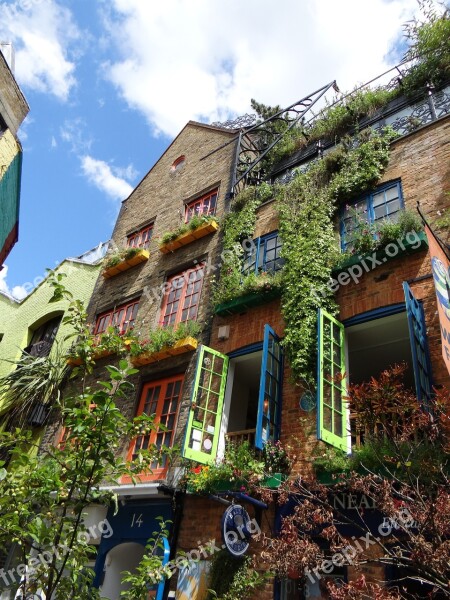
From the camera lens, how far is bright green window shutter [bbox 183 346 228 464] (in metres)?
8.43

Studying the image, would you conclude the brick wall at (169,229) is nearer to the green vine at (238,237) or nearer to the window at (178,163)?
the window at (178,163)

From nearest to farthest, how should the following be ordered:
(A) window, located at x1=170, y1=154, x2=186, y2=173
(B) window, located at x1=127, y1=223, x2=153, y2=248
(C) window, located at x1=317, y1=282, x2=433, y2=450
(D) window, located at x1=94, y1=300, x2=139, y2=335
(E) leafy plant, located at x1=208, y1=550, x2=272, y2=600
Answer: (C) window, located at x1=317, y1=282, x2=433, y2=450 < (E) leafy plant, located at x1=208, y1=550, x2=272, y2=600 < (D) window, located at x1=94, y1=300, x2=139, y2=335 < (B) window, located at x1=127, y1=223, x2=153, y2=248 < (A) window, located at x1=170, y1=154, x2=186, y2=173

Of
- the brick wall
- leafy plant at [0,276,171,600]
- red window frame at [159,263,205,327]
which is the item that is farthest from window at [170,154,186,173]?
leafy plant at [0,276,171,600]

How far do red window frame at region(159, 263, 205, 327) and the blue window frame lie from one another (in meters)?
3.95

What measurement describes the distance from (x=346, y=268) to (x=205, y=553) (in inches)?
213

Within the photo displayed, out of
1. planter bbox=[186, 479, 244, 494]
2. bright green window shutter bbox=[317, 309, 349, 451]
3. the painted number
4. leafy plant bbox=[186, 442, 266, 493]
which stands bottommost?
the painted number

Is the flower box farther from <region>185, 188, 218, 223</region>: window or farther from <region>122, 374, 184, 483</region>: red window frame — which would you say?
<region>122, 374, 184, 483</region>: red window frame

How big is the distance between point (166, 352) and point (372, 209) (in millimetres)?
5338

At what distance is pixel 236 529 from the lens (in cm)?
708

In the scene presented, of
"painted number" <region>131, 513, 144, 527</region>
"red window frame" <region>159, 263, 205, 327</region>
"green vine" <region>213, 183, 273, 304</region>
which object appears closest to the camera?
"painted number" <region>131, 513, 144, 527</region>

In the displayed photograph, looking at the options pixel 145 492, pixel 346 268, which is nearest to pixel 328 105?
pixel 346 268

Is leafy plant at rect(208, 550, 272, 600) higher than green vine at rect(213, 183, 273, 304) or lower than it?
lower

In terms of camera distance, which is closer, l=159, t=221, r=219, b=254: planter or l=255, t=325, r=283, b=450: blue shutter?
l=255, t=325, r=283, b=450: blue shutter

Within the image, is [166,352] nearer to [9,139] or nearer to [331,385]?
[331,385]
